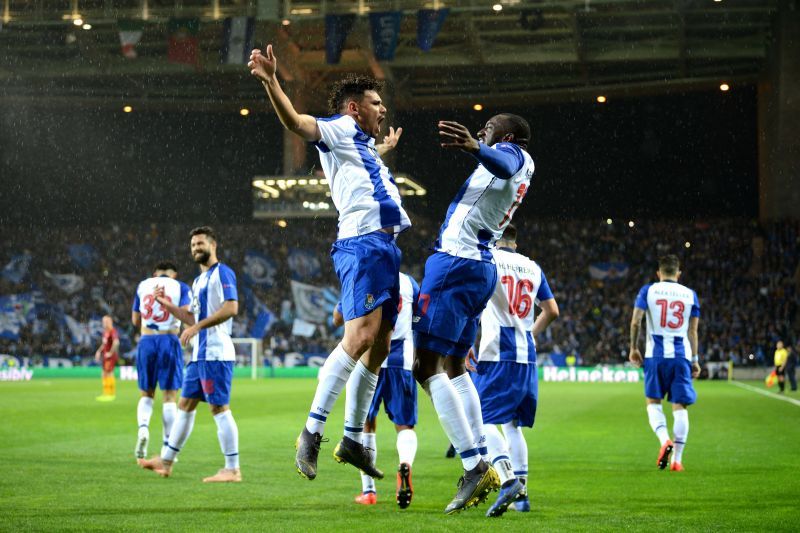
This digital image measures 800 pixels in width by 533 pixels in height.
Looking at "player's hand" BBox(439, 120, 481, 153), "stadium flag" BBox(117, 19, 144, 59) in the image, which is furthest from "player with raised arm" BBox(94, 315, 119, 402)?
"player's hand" BBox(439, 120, 481, 153)

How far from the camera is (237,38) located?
105 ft

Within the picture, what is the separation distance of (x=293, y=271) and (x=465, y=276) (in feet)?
134

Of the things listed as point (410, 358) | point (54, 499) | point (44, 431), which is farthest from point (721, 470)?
point (44, 431)

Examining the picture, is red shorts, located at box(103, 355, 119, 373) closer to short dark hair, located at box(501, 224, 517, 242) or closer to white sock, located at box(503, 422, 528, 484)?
short dark hair, located at box(501, 224, 517, 242)

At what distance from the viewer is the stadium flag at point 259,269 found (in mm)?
46719

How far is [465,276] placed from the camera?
6.23 m

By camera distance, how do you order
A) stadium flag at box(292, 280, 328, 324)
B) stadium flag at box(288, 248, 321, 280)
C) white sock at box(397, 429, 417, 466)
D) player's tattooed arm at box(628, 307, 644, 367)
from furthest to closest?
1. stadium flag at box(288, 248, 321, 280)
2. stadium flag at box(292, 280, 328, 324)
3. player's tattooed arm at box(628, 307, 644, 367)
4. white sock at box(397, 429, 417, 466)

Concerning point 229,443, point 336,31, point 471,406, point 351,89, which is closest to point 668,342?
Result: point 229,443

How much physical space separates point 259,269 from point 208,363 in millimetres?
37298

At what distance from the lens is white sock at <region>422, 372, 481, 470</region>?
6.11 m

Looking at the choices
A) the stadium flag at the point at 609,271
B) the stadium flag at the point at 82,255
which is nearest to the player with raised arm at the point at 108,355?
the stadium flag at the point at 82,255

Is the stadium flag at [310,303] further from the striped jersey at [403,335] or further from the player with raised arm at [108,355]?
the striped jersey at [403,335]

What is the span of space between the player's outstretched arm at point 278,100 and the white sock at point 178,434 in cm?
532

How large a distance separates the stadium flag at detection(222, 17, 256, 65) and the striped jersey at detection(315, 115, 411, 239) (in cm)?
2695
